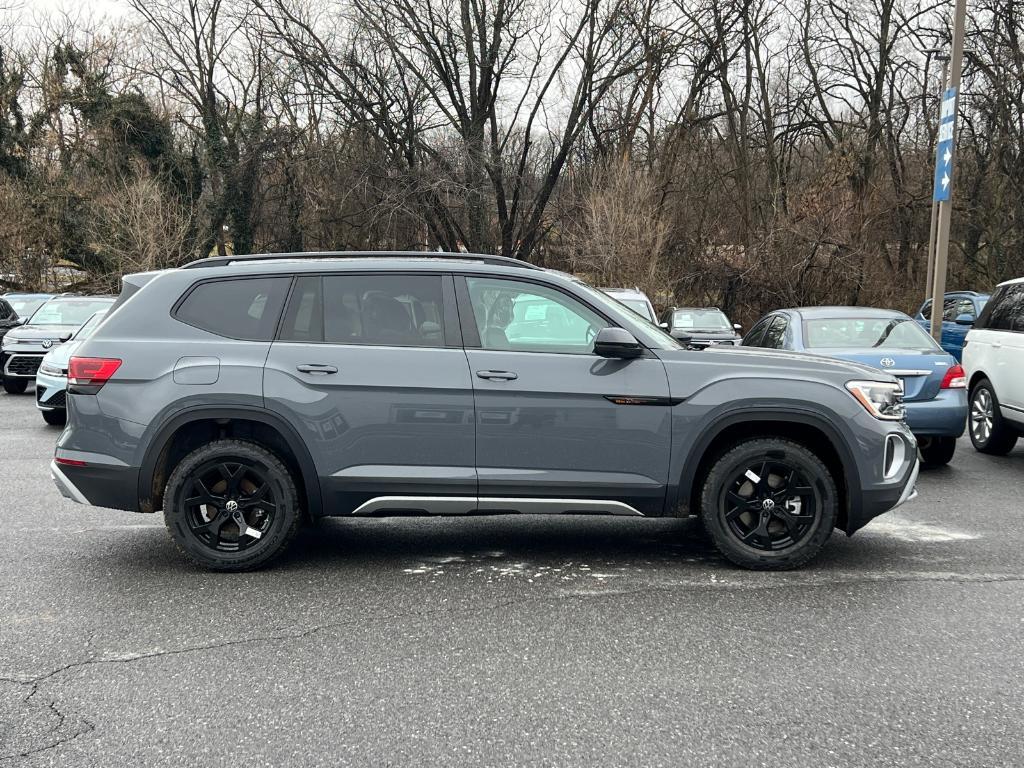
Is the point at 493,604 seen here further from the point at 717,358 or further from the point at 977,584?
the point at 977,584

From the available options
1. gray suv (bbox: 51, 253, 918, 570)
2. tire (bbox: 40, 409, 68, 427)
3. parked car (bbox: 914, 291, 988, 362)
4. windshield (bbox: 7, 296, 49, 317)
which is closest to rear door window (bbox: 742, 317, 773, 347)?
gray suv (bbox: 51, 253, 918, 570)

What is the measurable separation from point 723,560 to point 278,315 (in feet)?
9.80

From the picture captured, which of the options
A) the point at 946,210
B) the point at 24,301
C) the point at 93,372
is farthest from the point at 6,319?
the point at 946,210

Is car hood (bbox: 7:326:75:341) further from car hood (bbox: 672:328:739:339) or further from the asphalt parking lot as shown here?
car hood (bbox: 672:328:739:339)

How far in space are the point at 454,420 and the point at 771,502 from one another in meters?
1.84

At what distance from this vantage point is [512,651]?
4.12 m

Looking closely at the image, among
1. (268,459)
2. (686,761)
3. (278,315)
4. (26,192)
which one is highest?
(26,192)

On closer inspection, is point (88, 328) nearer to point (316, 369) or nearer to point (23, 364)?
point (316, 369)

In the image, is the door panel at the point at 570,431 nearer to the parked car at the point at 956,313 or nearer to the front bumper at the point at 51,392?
the front bumper at the point at 51,392

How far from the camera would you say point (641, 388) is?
522 cm

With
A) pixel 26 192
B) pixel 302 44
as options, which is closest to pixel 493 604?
pixel 302 44

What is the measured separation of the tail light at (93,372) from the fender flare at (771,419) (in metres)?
3.23

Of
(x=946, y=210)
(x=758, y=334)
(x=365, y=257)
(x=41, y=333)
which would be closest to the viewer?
(x=365, y=257)

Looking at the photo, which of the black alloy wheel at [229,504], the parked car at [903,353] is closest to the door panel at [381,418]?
the black alloy wheel at [229,504]
